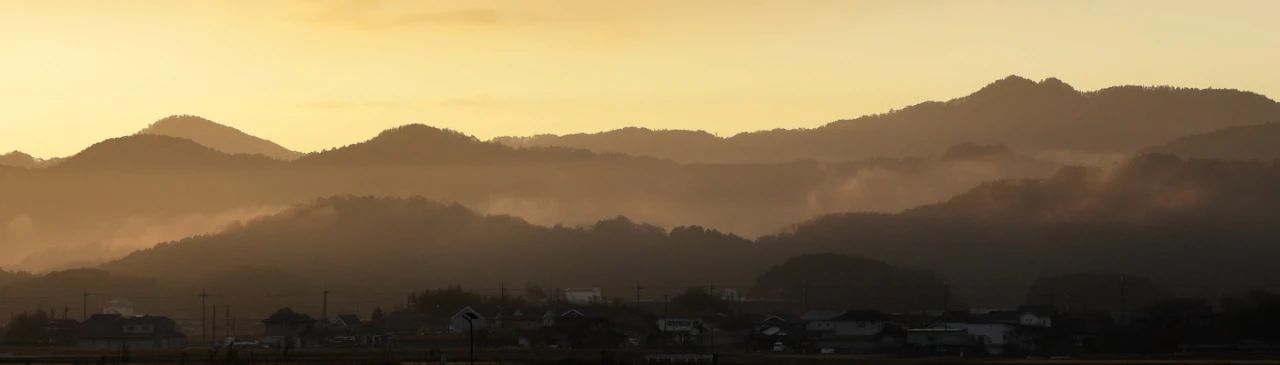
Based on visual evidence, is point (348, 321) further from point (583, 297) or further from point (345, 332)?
point (583, 297)

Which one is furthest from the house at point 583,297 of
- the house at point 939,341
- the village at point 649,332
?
the house at point 939,341

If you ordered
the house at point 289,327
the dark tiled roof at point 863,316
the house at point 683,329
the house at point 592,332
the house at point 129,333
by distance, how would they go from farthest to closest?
the house at point 289,327 → the house at point 129,333 → the dark tiled roof at point 863,316 → the house at point 683,329 → the house at point 592,332

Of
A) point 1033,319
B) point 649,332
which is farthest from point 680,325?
point 1033,319

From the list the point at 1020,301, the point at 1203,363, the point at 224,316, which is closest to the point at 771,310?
the point at 1020,301

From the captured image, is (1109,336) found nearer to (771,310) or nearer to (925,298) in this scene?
(771,310)

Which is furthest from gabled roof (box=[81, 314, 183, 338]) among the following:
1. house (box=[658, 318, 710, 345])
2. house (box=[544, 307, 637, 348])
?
house (box=[658, 318, 710, 345])

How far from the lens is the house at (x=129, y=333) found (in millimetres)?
124188

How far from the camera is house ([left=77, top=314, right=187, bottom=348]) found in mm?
124188

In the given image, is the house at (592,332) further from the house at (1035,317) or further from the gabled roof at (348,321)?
the house at (1035,317)

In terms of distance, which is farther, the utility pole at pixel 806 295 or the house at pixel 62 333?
the utility pole at pixel 806 295

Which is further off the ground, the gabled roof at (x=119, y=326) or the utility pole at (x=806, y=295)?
the utility pole at (x=806, y=295)

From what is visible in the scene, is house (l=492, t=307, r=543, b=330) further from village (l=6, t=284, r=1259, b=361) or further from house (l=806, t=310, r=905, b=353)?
house (l=806, t=310, r=905, b=353)

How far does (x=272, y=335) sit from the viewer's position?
128m

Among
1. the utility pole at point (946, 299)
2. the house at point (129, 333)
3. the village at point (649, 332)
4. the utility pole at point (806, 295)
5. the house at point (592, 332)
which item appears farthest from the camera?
the utility pole at point (806, 295)
